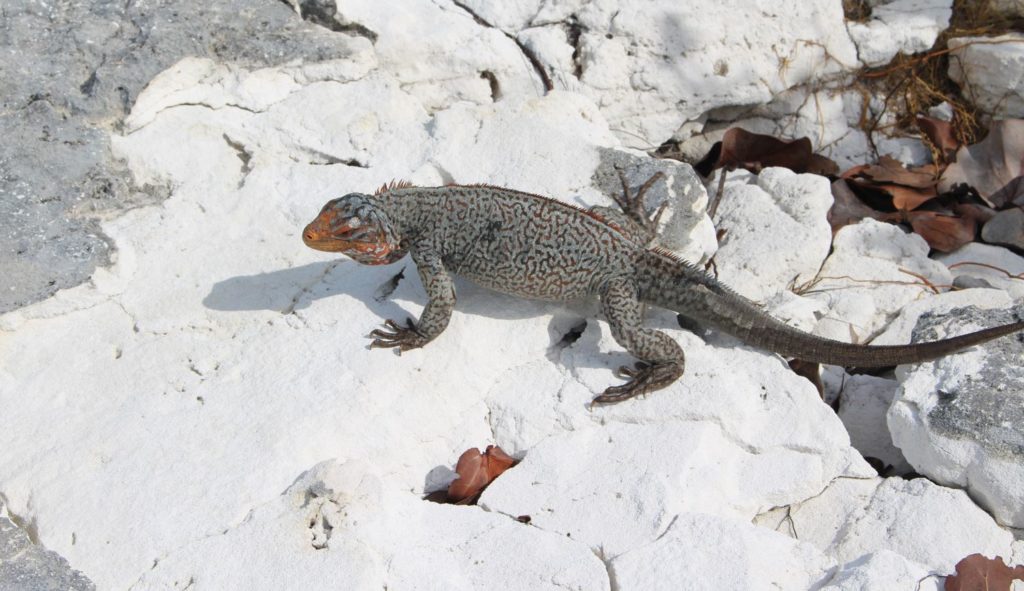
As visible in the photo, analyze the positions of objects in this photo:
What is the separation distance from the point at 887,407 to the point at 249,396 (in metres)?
2.90

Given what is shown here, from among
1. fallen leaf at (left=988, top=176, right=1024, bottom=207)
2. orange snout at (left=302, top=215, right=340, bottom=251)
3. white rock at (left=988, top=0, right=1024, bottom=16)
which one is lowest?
fallen leaf at (left=988, top=176, right=1024, bottom=207)

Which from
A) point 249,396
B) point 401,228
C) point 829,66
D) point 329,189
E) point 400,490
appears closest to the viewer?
point 400,490

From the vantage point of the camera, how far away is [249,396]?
4.01 metres

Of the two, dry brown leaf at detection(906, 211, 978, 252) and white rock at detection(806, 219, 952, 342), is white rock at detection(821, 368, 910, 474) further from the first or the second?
dry brown leaf at detection(906, 211, 978, 252)

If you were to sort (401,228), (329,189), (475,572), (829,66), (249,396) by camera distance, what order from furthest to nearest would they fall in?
1. (829,66)
2. (329,189)
3. (401,228)
4. (249,396)
5. (475,572)

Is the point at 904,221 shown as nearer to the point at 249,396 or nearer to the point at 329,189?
the point at 329,189

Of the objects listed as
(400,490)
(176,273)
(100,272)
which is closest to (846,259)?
(400,490)

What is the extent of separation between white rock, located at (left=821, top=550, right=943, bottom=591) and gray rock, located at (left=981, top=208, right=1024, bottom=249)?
254cm

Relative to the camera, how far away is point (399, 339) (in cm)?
420

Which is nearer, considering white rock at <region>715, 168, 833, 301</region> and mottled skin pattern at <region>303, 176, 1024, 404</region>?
mottled skin pattern at <region>303, 176, 1024, 404</region>

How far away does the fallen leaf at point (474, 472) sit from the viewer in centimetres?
376

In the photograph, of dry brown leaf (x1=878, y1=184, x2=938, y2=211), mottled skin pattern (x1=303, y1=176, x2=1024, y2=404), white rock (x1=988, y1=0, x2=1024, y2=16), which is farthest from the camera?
white rock (x1=988, y1=0, x2=1024, y2=16)

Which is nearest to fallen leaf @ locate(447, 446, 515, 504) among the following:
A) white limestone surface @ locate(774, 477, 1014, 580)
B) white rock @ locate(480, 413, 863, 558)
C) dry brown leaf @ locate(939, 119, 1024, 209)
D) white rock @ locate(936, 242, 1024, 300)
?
white rock @ locate(480, 413, 863, 558)

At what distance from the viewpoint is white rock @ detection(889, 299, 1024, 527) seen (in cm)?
358
